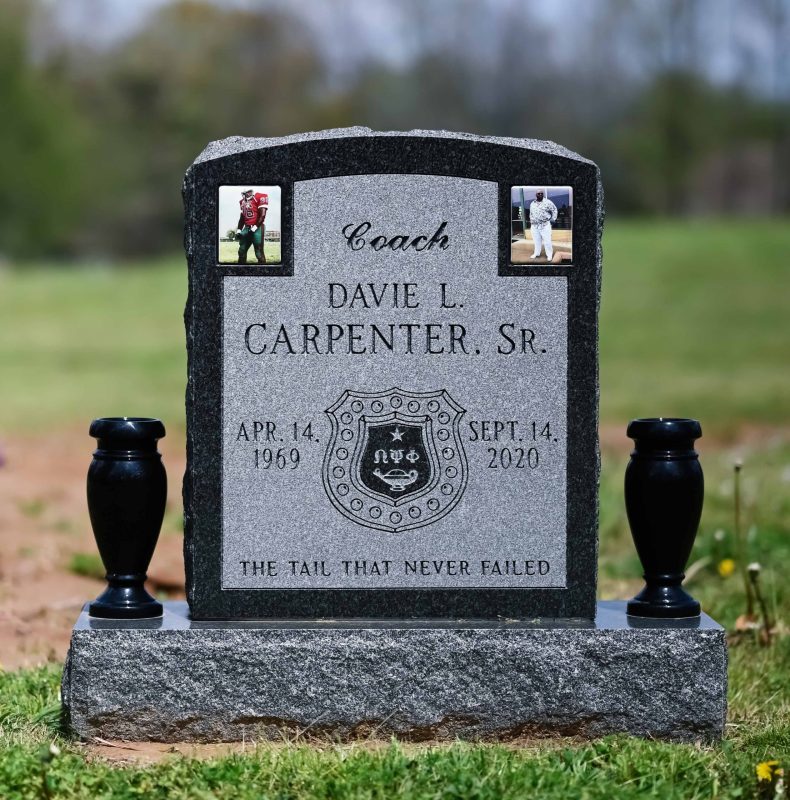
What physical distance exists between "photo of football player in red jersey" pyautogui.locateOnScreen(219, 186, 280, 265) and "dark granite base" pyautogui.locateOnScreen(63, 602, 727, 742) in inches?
46.0

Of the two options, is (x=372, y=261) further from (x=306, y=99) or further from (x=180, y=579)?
(x=306, y=99)

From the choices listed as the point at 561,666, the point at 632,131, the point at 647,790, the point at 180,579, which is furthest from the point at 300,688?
the point at 632,131

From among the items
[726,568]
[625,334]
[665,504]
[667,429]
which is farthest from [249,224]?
[625,334]

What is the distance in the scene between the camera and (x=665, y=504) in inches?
166

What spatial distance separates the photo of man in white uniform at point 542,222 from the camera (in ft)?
13.9

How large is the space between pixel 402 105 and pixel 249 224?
39059mm

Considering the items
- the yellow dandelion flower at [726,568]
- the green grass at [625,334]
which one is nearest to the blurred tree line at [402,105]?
the green grass at [625,334]

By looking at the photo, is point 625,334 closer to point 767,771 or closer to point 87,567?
point 87,567

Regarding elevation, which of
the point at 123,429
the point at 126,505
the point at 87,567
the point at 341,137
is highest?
the point at 341,137

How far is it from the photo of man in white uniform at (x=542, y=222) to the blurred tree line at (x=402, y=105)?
118 feet

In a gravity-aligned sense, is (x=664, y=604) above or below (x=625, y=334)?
below

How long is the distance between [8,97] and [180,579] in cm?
3822

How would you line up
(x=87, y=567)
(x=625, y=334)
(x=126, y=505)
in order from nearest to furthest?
(x=126, y=505) < (x=87, y=567) < (x=625, y=334)

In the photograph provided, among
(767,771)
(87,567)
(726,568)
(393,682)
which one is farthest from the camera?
(87,567)
